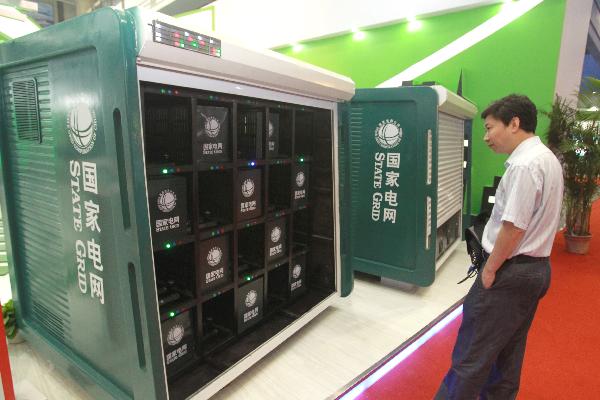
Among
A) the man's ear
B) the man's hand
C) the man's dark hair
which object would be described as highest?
the man's dark hair

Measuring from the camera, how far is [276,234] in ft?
8.25

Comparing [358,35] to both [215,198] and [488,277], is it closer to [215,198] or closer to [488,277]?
[215,198]

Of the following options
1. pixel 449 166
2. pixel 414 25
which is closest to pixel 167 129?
pixel 449 166

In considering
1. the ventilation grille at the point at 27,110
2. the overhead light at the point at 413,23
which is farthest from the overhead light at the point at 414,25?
the ventilation grille at the point at 27,110

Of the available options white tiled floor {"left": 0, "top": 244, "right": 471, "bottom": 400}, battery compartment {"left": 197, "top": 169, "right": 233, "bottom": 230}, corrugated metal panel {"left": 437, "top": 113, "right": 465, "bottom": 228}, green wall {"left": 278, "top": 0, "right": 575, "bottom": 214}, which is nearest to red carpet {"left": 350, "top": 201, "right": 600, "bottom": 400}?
white tiled floor {"left": 0, "top": 244, "right": 471, "bottom": 400}

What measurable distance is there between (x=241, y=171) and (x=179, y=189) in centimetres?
42

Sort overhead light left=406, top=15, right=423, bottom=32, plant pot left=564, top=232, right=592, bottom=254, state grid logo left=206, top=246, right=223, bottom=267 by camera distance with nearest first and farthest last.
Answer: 1. state grid logo left=206, top=246, right=223, bottom=267
2. plant pot left=564, top=232, right=592, bottom=254
3. overhead light left=406, top=15, right=423, bottom=32

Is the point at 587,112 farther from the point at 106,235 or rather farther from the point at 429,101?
the point at 106,235

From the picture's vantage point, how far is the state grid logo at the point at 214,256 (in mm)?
2021

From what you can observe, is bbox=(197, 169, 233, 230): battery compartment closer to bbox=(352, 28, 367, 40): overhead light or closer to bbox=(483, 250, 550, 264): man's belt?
bbox=(483, 250, 550, 264): man's belt

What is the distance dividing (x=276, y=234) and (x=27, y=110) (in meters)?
1.53

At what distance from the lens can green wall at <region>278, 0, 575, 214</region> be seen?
443 cm

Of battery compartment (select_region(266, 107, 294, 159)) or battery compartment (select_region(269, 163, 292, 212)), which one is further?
battery compartment (select_region(269, 163, 292, 212))

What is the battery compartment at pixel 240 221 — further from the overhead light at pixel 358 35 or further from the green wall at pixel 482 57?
the overhead light at pixel 358 35
